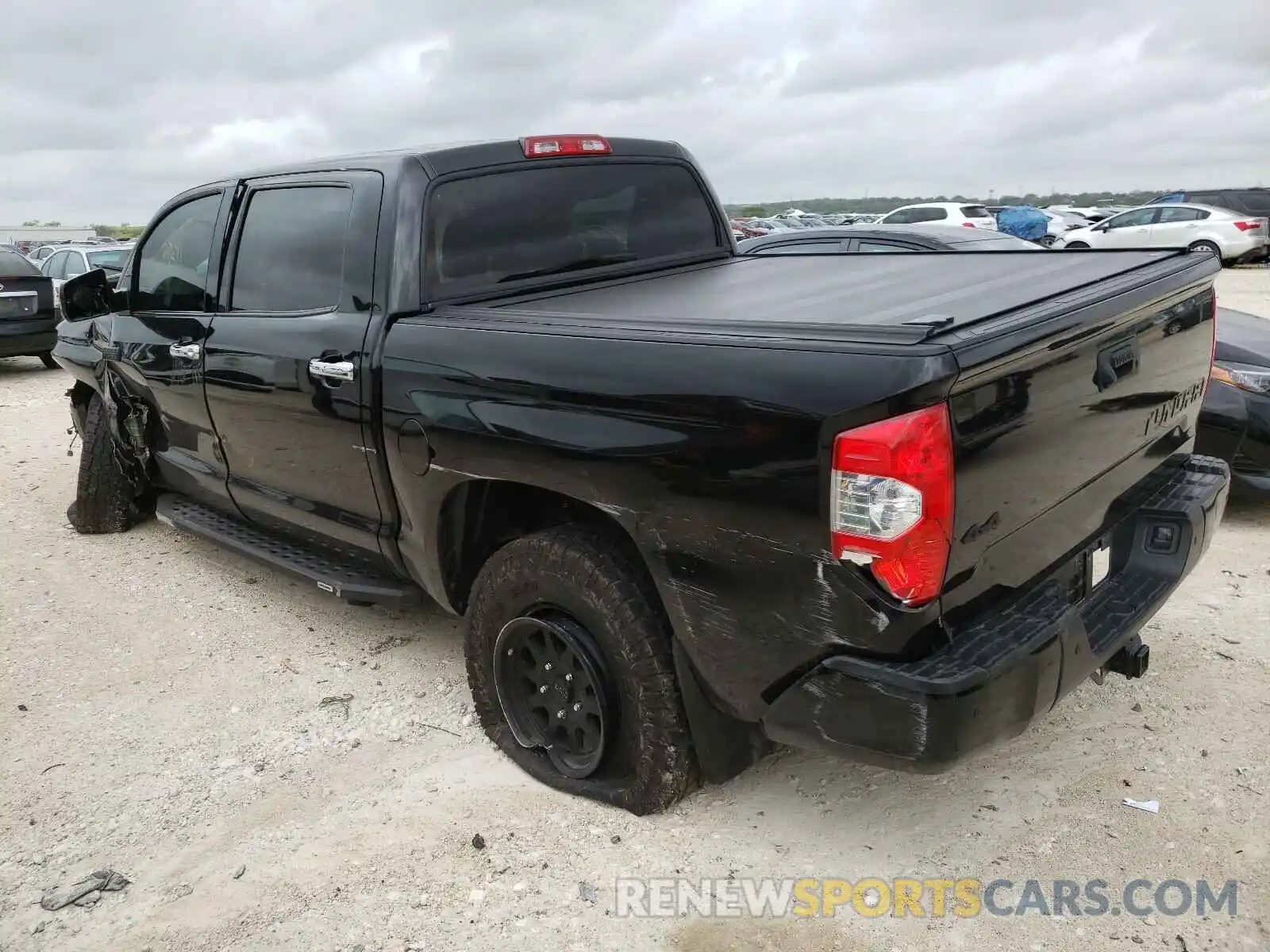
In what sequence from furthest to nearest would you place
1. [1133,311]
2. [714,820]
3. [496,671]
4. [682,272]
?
[682,272]
[496,671]
[714,820]
[1133,311]

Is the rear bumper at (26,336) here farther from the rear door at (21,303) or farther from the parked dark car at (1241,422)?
the parked dark car at (1241,422)

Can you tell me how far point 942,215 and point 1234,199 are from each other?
7070 millimetres

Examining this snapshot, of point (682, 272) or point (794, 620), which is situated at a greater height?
point (682, 272)

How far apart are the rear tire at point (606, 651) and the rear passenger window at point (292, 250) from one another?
1298 mm

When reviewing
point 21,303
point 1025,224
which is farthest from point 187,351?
point 1025,224

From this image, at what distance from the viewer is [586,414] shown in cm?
260

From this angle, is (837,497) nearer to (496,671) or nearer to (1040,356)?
(1040,356)

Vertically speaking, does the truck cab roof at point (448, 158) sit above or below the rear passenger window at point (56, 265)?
above

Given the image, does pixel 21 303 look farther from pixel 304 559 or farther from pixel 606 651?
pixel 606 651

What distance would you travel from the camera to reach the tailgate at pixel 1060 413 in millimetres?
2182

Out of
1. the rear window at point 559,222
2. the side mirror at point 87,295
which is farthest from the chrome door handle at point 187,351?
the rear window at point 559,222

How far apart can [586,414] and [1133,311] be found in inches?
57.0

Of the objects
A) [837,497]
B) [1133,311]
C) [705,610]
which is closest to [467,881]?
[705,610]

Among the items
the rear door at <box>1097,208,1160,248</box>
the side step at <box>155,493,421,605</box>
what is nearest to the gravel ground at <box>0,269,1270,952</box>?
the side step at <box>155,493,421,605</box>
